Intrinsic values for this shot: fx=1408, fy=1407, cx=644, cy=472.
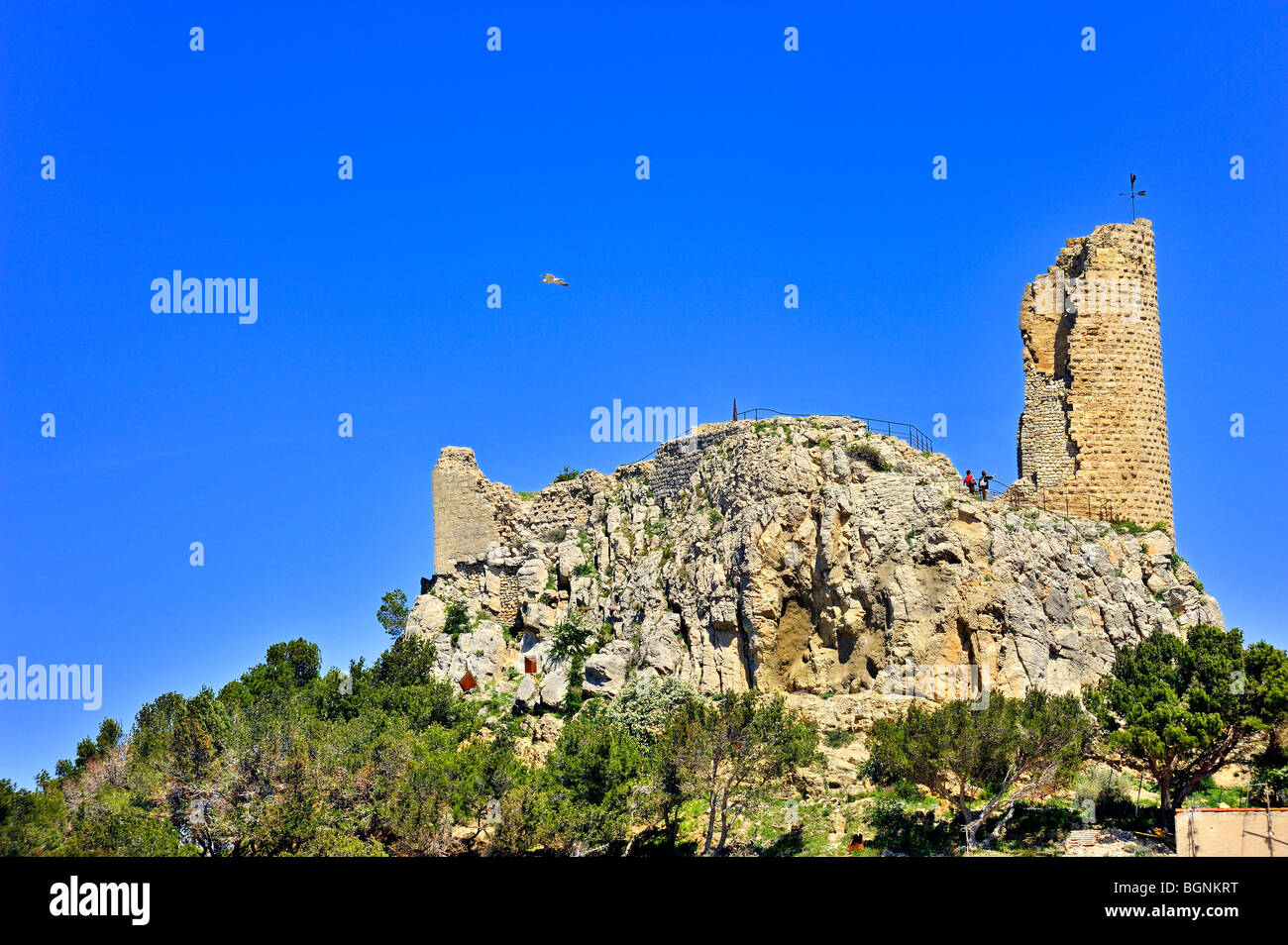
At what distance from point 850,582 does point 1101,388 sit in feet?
37.9

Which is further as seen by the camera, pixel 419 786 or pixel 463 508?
pixel 463 508

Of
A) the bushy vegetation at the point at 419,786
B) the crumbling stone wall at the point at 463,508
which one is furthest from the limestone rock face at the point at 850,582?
the crumbling stone wall at the point at 463,508

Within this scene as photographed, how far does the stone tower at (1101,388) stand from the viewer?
158 feet

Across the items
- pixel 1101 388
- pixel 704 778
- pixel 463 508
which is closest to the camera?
pixel 704 778

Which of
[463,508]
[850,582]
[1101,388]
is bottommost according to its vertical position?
[850,582]

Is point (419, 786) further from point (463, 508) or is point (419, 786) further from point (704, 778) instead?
Answer: point (463, 508)

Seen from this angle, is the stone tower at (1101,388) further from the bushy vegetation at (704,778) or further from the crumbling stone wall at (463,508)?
the crumbling stone wall at (463,508)

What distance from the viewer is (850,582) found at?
45.4 metres

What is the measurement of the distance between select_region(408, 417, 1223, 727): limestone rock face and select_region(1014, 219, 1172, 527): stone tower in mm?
1798

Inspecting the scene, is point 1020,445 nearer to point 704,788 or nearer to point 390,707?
point 704,788

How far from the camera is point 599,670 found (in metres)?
49.8

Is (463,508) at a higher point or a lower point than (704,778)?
higher

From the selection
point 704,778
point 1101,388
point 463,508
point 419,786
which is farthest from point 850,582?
point 463,508

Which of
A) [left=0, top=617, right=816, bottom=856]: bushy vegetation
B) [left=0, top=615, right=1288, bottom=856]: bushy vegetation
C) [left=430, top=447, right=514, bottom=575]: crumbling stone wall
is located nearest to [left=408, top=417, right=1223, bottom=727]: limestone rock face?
[left=0, top=615, right=1288, bottom=856]: bushy vegetation
